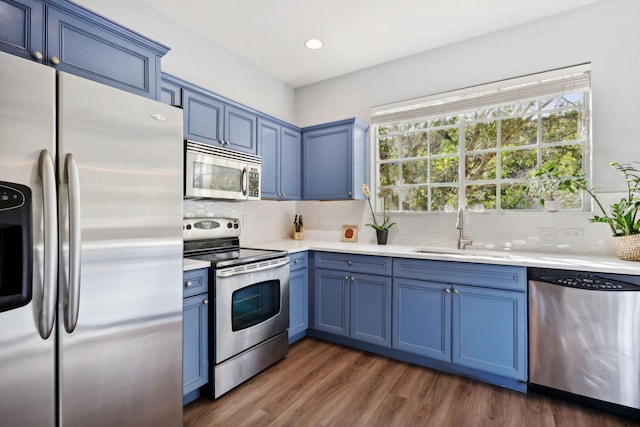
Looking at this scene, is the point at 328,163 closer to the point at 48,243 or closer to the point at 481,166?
the point at 481,166

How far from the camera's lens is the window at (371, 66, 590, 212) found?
8.67 ft

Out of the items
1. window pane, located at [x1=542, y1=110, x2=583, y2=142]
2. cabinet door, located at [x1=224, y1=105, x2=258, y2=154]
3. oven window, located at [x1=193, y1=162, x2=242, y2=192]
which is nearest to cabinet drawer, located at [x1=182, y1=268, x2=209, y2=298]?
oven window, located at [x1=193, y1=162, x2=242, y2=192]

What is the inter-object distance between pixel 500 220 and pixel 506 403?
144 centimetres

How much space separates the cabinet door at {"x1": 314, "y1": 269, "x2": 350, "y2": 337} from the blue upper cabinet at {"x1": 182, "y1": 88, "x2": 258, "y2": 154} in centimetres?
135

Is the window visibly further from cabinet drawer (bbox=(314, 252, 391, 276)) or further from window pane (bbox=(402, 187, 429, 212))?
cabinet drawer (bbox=(314, 252, 391, 276))

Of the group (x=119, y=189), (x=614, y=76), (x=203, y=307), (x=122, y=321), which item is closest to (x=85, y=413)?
(x=122, y=321)

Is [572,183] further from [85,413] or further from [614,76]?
[85,413]

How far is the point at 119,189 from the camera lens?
4.72ft

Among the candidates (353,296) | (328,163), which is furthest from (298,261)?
(328,163)

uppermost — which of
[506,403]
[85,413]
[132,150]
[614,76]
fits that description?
[614,76]

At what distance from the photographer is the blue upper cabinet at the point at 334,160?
3264mm

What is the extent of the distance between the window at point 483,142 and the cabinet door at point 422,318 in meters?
1.01

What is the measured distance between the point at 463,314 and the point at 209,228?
6.97ft

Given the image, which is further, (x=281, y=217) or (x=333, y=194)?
(x=281, y=217)
